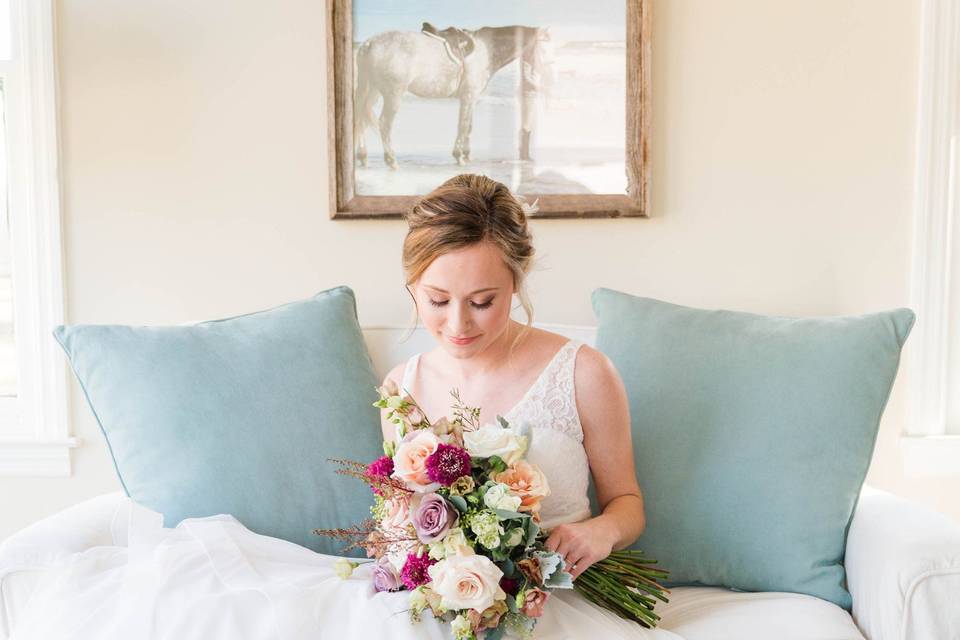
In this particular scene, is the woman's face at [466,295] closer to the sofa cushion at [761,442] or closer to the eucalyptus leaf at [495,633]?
the sofa cushion at [761,442]

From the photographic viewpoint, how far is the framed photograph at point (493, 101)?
2443 millimetres

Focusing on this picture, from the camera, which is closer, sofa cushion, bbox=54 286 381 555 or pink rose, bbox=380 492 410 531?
pink rose, bbox=380 492 410 531

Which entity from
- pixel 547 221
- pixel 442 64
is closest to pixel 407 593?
pixel 547 221

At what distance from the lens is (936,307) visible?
246cm

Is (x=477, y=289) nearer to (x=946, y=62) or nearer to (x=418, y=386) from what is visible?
(x=418, y=386)

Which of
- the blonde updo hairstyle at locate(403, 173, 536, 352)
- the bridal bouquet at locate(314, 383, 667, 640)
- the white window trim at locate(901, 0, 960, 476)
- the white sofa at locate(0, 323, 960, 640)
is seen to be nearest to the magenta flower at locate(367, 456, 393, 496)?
the bridal bouquet at locate(314, 383, 667, 640)

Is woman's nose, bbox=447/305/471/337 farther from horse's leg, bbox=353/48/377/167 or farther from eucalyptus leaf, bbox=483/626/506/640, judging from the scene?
horse's leg, bbox=353/48/377/167

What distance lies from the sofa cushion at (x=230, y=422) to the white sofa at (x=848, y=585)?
149mm

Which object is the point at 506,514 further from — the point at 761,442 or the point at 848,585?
the point at 848,585

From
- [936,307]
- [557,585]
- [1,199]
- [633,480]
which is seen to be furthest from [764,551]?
[1,199]

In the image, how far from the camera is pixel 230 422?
1.92 meters

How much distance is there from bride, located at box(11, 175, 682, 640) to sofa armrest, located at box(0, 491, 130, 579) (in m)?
0.04

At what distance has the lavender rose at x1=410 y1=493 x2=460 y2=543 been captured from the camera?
1384 millimetres

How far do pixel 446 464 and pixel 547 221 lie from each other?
1.24 meters
